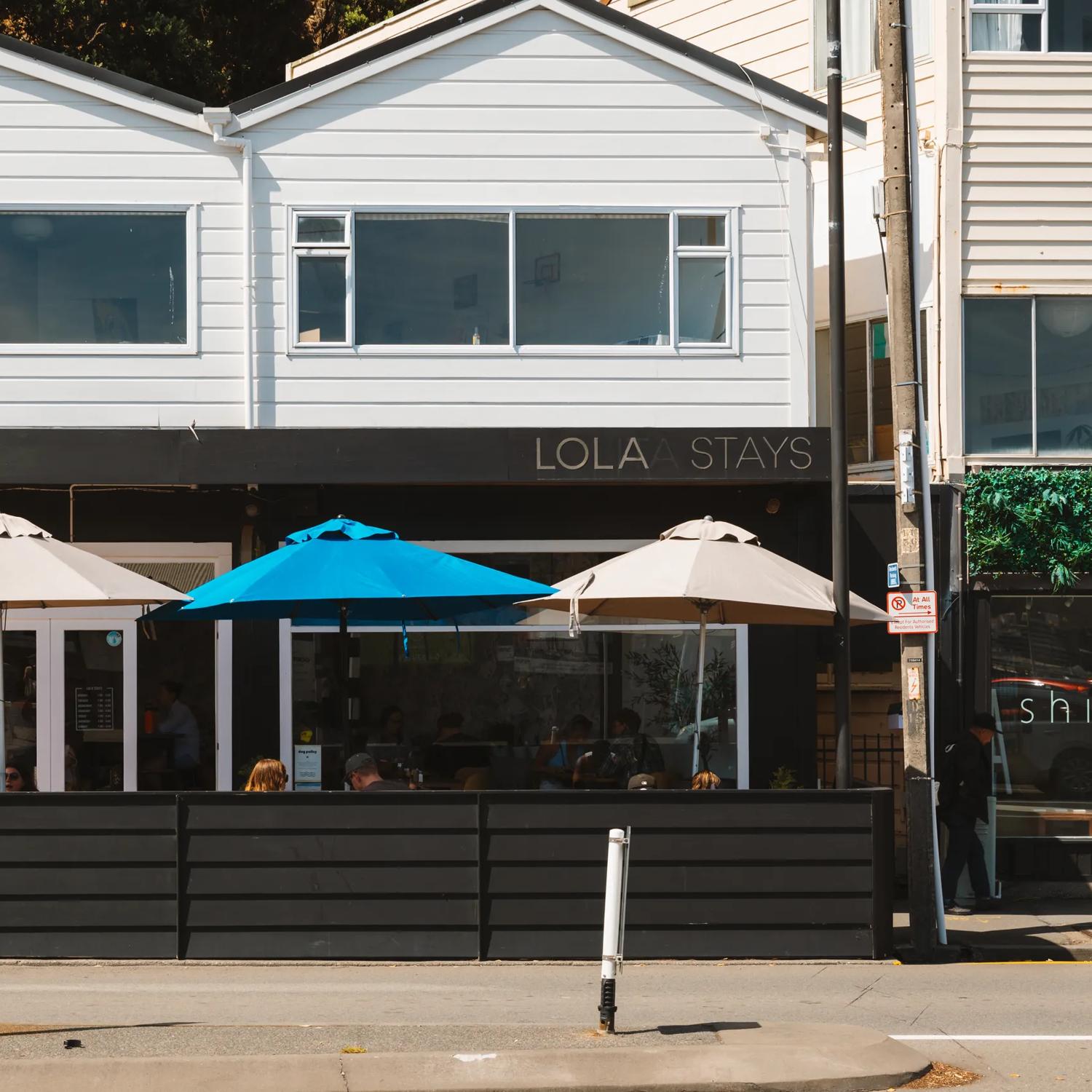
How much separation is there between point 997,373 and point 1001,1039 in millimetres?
8194

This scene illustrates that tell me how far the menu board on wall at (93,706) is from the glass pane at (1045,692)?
26.9ft

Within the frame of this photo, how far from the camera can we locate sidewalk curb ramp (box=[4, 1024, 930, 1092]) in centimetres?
680

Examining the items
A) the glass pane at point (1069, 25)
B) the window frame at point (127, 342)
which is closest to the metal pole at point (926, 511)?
the glass pane at point (1069, 25)

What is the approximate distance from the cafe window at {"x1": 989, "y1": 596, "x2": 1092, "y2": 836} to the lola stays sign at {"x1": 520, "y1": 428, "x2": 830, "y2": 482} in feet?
8.06

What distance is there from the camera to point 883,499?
14570 mm

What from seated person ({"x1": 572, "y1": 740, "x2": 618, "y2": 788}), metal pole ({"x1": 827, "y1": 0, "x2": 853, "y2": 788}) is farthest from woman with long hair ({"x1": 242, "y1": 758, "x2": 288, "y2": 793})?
metal pole ({"x1": 827, "y1": 0, "x2": 853, "y2": 788})

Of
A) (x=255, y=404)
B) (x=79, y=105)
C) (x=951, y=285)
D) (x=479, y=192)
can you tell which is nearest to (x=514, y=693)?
(x=255, y=404)

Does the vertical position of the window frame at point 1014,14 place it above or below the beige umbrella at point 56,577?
above

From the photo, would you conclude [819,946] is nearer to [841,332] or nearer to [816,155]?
[841,332]

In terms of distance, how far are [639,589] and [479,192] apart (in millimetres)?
5075

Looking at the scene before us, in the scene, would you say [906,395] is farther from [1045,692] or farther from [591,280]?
[1045,692]

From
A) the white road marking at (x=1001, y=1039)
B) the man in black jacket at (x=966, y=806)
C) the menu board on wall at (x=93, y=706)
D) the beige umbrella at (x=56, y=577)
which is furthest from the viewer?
the menu board on wall at (x=93, y=706)

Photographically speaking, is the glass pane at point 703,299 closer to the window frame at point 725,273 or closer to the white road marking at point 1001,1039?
the window frame at point 725,273

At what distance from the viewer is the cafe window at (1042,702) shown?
47.6 ft
